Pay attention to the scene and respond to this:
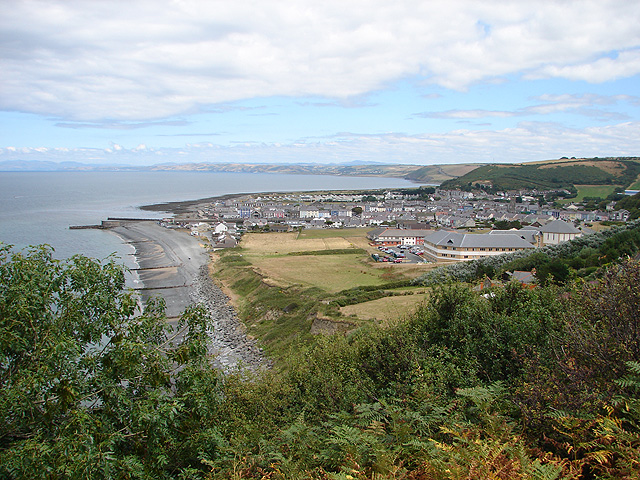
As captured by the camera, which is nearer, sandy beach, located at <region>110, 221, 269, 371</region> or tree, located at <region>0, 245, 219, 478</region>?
tree, located at <region>0, 245, 219, 478</region>

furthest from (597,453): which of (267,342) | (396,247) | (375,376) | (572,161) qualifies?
(572,161)

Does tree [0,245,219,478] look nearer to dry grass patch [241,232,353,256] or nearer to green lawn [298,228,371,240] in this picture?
dry grass patch [241,232,353,256]

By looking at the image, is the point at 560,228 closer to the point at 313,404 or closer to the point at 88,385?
the point at 313,404

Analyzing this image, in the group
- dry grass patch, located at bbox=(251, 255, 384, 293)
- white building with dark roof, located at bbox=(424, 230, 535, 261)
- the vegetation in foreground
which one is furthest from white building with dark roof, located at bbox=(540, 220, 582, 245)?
the vegetation in foreground

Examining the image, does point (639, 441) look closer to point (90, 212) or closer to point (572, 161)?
point (90, 212)

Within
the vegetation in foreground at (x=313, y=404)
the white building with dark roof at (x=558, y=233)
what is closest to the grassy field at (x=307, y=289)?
the vegetation in foreground at (x=313, y=404)

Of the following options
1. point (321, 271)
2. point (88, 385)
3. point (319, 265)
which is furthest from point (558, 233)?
point (88, 385)

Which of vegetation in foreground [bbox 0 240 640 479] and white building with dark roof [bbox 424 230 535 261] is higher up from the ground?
vegetation in foreground [bbox 0 240 640 479]
